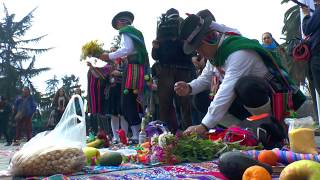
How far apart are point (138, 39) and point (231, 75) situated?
9.77 ft

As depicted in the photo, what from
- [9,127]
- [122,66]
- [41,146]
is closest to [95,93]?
→ [122,66]

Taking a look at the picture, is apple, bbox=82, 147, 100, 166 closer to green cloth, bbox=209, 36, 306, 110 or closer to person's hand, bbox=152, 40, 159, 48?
green cloth, bbox=209, 36, 306, 110

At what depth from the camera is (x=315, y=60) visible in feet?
13.4

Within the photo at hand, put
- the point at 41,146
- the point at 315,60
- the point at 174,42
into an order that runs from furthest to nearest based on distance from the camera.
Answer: the point at 174,42, the point at 315,60, the point at 41,146

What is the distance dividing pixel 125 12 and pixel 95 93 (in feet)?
4.35

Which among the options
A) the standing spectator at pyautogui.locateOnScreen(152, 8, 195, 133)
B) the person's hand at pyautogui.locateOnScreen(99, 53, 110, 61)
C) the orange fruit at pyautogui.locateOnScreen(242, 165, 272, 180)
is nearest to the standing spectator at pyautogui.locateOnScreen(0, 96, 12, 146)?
the person's hand at pyautogui.locateOnScreen(99, 53, 110, 61)

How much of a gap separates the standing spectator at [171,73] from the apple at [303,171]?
13.1 ft

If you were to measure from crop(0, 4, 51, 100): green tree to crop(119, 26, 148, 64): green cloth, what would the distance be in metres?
32.1

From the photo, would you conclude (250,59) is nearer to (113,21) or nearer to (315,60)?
(315,60)

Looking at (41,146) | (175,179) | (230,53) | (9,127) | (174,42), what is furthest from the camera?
(9,127)

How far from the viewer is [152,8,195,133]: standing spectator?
19.5ft

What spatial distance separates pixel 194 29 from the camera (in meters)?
3.79

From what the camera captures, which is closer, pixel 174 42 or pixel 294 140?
pixel 294 140

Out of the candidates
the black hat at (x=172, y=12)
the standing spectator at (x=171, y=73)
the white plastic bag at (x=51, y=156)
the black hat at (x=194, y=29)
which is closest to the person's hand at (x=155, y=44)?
the standing spectator at (x=171, y=73)
